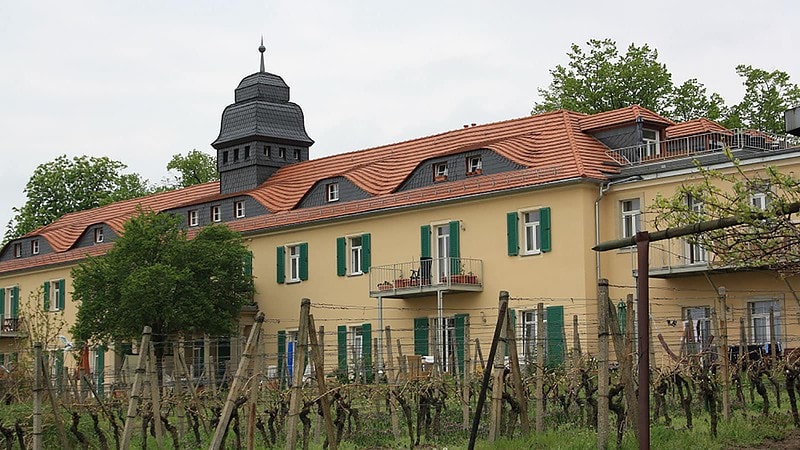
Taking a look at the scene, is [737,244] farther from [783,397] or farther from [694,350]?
[694,350]

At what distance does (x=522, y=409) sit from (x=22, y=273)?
41774mm

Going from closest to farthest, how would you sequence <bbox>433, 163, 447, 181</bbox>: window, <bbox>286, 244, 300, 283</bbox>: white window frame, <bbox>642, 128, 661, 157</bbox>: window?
<bbox>642, 128, 661, 157</bbox>: window → <bbox>433, 163, 447, 181</bbox>: window → <bbox>286, 244, 300, 283</bbox>: white window frame

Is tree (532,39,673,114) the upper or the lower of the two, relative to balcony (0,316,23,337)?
upper

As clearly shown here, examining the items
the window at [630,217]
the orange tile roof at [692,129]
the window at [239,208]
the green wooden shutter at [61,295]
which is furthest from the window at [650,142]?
the green wooden shutter at [61,295]

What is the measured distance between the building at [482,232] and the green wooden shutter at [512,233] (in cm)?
4

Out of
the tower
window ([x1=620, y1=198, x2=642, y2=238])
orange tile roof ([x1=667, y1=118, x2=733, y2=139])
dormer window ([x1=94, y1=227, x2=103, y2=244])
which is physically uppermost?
the tower

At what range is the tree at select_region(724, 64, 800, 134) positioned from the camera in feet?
168

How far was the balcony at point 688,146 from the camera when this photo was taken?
35.8 m

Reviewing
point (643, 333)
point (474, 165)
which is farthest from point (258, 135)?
point (643, 333)

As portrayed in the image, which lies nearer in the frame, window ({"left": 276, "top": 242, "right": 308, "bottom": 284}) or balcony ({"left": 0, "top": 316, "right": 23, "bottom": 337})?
window ({"left": 276, "top": 242, "right": 308, "bottom": 284})

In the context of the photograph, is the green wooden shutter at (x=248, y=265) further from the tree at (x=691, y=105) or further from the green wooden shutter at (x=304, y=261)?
the tree at (x=691, y=105)

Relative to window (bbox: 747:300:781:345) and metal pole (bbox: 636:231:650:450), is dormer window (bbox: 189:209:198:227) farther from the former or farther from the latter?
metal pole (bbox: 636:231:650:450)

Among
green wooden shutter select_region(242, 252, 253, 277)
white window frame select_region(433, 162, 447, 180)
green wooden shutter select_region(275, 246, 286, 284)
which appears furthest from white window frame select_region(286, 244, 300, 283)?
white window frame select_region(433, 162, 447, 180)

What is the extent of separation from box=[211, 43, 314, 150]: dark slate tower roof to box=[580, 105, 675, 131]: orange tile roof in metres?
15.2
